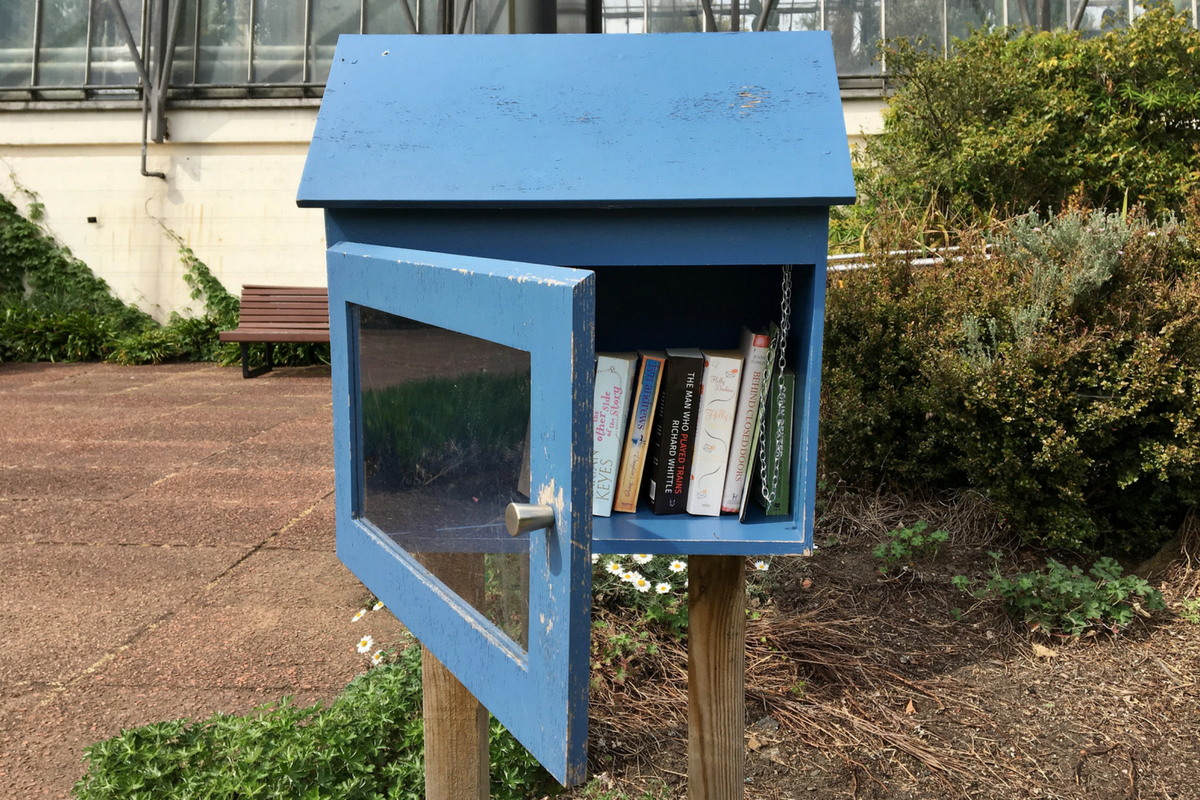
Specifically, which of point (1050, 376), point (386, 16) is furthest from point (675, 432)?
point (386, 16)

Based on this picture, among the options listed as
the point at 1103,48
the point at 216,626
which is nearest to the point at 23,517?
the point at 216,626

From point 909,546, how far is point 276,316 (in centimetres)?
739

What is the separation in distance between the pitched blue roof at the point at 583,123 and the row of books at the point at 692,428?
1.05 ft

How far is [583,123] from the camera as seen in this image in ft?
4.85

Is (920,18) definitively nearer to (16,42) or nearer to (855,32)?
(855,32)

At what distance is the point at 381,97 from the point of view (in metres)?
1.56

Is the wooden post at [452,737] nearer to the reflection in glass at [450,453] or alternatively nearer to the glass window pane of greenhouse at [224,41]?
the reflection in glass at [450,453]

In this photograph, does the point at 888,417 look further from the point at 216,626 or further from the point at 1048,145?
the point at 1048,145

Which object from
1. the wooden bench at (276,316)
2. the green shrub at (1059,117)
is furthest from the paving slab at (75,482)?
the green shrub at (1059,117)

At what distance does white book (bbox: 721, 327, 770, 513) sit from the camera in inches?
62.8

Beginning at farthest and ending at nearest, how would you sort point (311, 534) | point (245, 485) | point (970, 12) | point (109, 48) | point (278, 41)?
point (109, 48), point (278, 41), point (970, 12), point (245, 485), point (311, 534)

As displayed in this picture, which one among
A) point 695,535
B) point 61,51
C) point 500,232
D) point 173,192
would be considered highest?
point 61,51

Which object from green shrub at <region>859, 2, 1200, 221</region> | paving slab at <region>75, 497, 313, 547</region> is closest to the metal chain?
paving slab at <region>75, 497, 313, 547</region>

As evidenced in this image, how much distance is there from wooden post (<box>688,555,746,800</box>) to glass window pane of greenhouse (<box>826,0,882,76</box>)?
902cm
